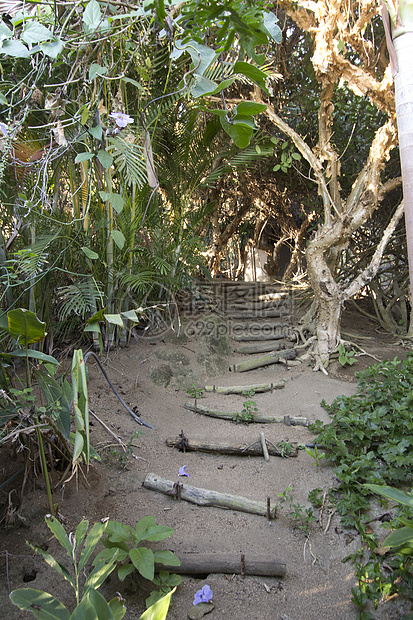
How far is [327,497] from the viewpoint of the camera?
1.99 meters

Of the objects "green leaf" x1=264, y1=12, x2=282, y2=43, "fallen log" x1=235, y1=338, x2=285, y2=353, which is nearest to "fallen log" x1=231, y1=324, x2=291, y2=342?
"fallen log" x1=235, y1=338, x2=285, y2=353

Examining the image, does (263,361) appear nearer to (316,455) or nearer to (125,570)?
(316,455)

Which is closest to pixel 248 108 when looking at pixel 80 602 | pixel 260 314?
pixel 80 602

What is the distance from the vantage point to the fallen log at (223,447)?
8.08 feet

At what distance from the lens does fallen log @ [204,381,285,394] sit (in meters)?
3.51

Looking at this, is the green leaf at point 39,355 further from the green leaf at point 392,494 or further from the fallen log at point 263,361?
the fallen log at point 263,361

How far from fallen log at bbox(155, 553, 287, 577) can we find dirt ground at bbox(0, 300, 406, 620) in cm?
3

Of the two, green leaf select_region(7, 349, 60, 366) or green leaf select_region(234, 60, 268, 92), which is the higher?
green leaf select_region(234, 60, 268, 92)

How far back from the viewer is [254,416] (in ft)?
9.64

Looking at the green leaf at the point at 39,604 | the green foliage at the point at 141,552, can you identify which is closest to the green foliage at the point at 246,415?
the green foliage at the point at 141,552

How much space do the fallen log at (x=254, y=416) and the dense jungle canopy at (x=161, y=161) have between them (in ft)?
2.81

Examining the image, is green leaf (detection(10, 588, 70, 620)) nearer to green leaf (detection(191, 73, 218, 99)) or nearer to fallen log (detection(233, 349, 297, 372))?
green leaf (detection(191, 73, 218, 99))

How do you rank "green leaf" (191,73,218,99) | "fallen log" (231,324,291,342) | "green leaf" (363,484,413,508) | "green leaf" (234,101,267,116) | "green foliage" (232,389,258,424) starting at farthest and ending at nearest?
"fallen log" (231,324,291,342)
"green foliage" (232,389,258,424)
"green leaf" (363,484,413,508)
"green leaf" (191,73,218,99)
"green leaf" (234,101,267,116)

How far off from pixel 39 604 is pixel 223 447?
160 centimetres
